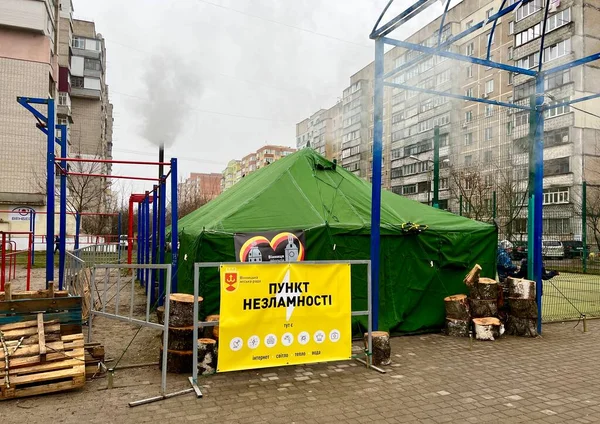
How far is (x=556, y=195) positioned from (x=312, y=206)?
100 ft

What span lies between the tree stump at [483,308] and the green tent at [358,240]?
569 millimetres

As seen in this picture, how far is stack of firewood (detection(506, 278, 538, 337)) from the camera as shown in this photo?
7824mm

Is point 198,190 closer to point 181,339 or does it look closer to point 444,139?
point 444,139

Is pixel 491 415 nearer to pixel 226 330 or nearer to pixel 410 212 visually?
pixel 226 330

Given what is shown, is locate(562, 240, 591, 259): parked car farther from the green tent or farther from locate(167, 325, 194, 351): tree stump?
locate(167, 325, 194, 351): tree stump

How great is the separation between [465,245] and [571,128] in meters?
27.7

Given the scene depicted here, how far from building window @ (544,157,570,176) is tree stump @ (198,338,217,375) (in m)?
32.9

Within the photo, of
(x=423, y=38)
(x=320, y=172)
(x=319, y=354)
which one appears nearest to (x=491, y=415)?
(x=319, y=354)

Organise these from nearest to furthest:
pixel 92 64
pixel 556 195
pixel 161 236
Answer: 1. pixel 161 236
2. pixel 556 195
3. pixel 92 64

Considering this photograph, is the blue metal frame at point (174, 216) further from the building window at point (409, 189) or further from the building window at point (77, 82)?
the building window at point (77, 82)

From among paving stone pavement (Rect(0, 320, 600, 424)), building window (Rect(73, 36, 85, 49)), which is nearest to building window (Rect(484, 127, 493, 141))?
paving stone pavement (Rect(0, 320, 600, 424))

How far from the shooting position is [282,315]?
5.46 metres

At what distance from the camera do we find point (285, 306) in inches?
216

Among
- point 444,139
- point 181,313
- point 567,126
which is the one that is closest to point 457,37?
point 181,313
